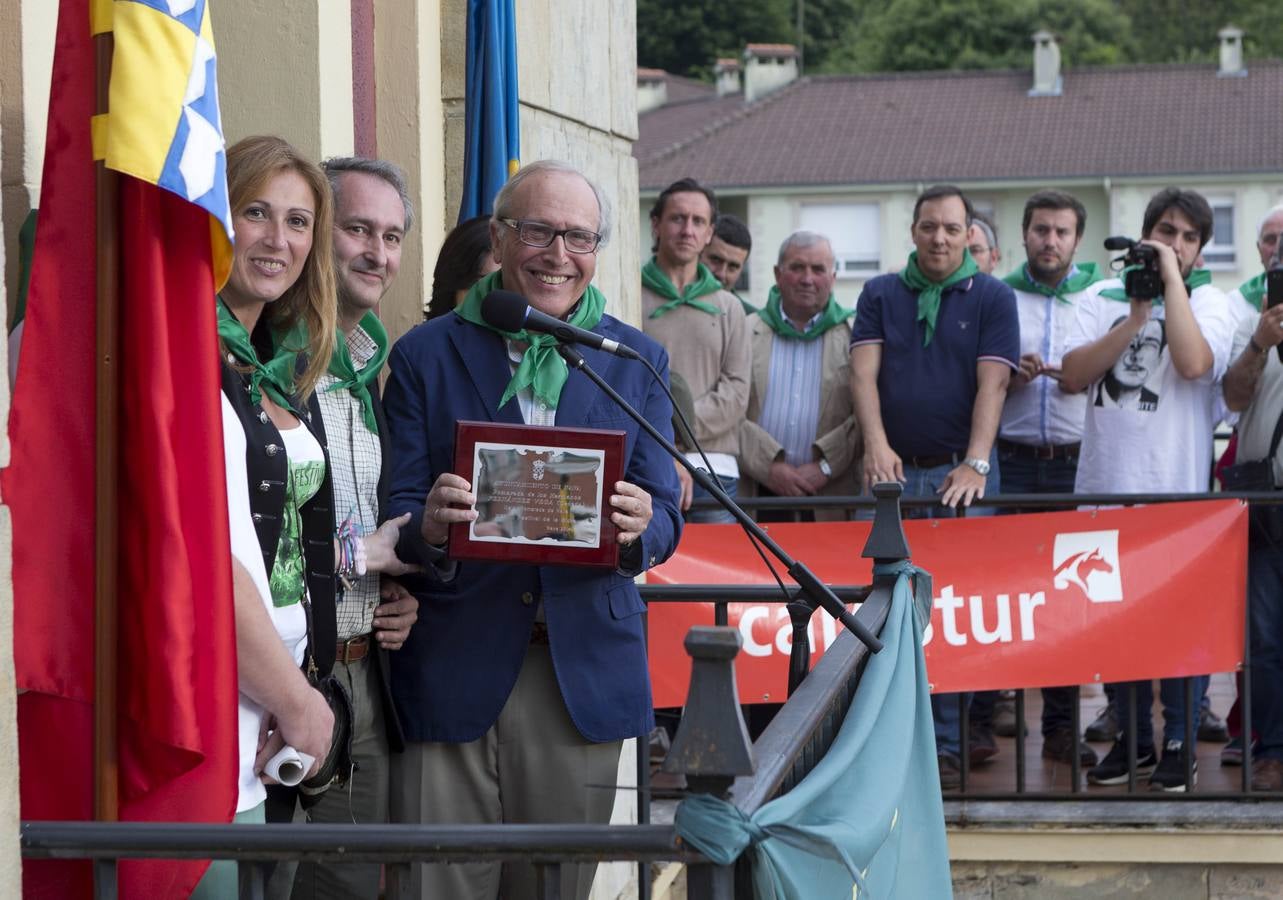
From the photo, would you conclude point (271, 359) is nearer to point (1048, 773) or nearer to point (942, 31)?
point (1048, 773)

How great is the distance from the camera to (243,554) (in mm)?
2863

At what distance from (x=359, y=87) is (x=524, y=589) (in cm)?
215

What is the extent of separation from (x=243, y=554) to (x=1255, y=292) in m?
5.50

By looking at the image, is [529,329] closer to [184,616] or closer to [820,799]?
[184,616]

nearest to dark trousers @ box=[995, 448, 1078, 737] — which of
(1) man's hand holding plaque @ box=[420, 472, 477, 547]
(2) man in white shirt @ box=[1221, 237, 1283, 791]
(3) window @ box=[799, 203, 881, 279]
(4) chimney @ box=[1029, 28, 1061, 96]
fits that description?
(2) man in white shirt @ box=[1221, 237, 1283, 791]

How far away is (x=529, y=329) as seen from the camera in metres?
3.25

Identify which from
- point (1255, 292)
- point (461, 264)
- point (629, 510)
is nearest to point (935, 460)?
point (1255, 292)

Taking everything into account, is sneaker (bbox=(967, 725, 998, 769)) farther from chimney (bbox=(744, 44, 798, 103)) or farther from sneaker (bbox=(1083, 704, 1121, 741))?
chimney (bbox=(744, 44, 798, 103))

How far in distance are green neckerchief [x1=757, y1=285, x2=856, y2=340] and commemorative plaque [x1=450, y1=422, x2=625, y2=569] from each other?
417cm

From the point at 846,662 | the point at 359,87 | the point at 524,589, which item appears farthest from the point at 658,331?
the point at 846,662

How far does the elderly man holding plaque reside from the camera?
3.63 m

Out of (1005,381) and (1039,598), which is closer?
(1039,598)

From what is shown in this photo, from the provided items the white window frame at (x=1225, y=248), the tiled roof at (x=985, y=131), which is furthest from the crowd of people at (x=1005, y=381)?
the white window frame at (x=1225, y=248)

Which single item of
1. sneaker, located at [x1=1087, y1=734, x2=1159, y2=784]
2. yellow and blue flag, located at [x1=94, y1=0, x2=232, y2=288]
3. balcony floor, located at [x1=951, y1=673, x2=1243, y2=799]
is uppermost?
yellow and blue flag, located at [x1=94, y1=0, x2=232, y2=288]
